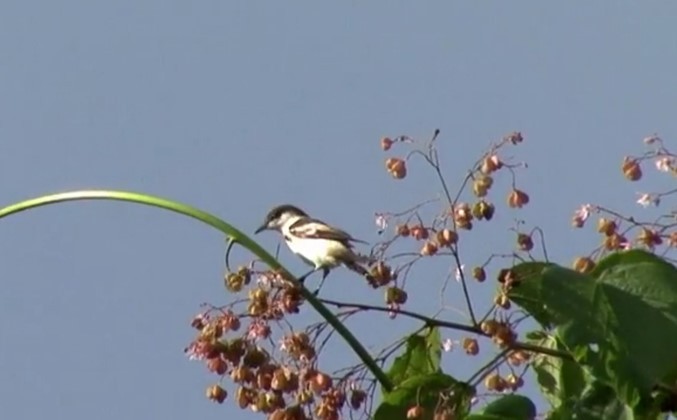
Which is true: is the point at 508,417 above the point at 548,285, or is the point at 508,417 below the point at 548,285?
below

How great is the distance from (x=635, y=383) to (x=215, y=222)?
104 cm

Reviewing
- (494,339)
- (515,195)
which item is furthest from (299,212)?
(494,339)

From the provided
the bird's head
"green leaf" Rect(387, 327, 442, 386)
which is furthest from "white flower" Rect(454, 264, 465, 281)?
the bird's head

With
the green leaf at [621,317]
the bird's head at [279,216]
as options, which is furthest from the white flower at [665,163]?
the bird's head at [279,216]

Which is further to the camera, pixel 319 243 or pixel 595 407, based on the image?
pixel 319 243

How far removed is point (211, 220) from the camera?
122 inches

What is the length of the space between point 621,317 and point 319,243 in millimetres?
2424

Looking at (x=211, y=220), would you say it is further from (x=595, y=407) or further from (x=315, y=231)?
(x=315, y=231)

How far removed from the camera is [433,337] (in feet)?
11.8

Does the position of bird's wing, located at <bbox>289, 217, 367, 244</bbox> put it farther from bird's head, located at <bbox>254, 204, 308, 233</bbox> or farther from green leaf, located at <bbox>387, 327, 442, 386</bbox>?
green leaf, located at <bbox>387, 327, 442, 386</bbox>

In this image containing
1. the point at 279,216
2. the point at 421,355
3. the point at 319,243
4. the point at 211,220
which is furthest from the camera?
the point at 279,216

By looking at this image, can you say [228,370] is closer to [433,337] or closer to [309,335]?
[309,335]

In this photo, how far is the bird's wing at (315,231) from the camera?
5.30 metres

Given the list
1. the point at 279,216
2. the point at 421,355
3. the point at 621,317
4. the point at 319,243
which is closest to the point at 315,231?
the point at 319,243
